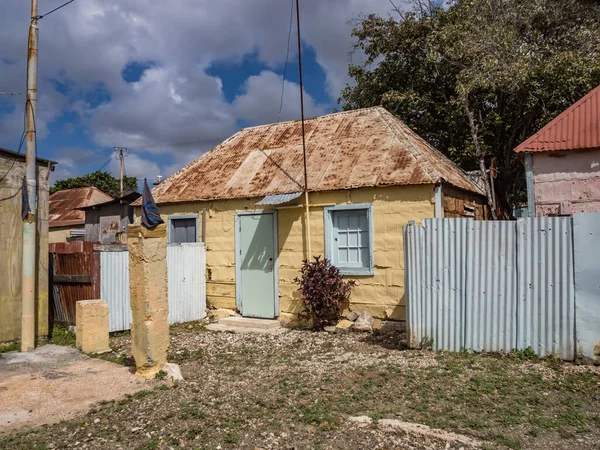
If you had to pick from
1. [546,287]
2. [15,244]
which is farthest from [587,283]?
[15,244]

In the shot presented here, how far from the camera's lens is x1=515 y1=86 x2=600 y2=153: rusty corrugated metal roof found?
326 inches

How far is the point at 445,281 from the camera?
22.5 ft

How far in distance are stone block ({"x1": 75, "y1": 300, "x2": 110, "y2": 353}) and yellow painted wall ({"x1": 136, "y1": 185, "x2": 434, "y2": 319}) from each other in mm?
3732

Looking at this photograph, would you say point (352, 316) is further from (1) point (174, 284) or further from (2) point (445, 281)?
(1) point (174, 284)

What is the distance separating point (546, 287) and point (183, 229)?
8.49 m

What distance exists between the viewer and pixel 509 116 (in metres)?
15.1

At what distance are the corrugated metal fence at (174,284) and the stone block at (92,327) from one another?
1.39 m

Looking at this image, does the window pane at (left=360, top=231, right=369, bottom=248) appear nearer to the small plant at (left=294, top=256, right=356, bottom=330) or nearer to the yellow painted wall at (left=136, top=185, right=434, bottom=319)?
the yellow painted wall at (left=136, top=185, right=434, bottom=319)

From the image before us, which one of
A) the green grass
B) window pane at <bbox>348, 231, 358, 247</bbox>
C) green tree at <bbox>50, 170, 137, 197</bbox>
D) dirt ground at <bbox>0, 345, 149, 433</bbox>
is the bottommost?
the green grass

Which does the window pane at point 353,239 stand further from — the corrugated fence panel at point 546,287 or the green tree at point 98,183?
Result: the green tree at point 98,183

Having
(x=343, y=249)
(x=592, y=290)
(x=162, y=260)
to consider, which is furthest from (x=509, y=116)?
(x=162, y=260)

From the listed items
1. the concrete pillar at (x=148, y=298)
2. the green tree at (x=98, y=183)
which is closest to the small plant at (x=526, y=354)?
the concrete pillar at (x=148, y=298)

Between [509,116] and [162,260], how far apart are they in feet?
43.1

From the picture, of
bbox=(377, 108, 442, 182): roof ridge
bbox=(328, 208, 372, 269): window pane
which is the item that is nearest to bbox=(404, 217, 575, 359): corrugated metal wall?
bbox=(377, 108, 442, 182): roof ridge
